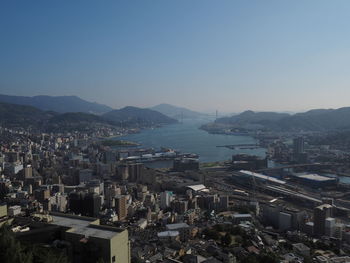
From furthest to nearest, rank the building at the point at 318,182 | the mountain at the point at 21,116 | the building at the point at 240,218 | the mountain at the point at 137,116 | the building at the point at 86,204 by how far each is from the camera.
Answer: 1. the mountain at the point at 137,116
2. the mountain at the point at 21,116
3. the building at the point at 318,182
4. the building at the point at 86,204
5. the building at the point at 240,218

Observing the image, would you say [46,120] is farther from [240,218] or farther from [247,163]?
[240,218]

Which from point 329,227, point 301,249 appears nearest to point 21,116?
point 329,227

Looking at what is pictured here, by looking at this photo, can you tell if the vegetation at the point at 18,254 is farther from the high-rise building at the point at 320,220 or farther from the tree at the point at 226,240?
the high-rise building at the point at 320,220

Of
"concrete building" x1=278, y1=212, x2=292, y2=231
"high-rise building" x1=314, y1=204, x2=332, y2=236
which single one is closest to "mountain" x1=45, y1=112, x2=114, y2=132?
"concrete building" x1=278, y1=212, x2=292, y2=231

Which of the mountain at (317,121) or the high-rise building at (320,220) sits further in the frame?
the mountain at (317,121)

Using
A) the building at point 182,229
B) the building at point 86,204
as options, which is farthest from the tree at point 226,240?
the building at point 86,204

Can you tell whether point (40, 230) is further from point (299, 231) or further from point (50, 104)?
point (50, 104)

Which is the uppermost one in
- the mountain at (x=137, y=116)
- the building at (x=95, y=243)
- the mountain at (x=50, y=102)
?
the mountain at (x=50, y=102)
